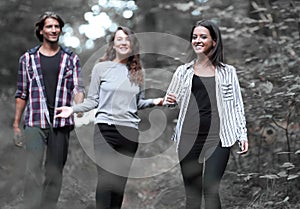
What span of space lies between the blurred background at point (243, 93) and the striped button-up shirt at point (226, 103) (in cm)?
89

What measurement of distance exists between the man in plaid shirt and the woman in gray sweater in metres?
0.25

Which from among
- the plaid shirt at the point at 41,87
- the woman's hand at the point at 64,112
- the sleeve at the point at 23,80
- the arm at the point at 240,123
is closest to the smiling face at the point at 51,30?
the plaid shirt at the point at 41,87

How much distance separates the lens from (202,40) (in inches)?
181

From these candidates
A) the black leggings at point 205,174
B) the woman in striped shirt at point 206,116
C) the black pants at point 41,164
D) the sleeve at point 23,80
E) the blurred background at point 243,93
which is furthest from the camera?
the blurred background at point 243,93

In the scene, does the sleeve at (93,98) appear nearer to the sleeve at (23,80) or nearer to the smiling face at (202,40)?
the sleeve at (23,80)

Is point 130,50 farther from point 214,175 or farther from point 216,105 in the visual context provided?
point 214,175

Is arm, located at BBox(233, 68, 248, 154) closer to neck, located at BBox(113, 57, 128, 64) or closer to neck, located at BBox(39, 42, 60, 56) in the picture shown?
neck, located at BBox(113, 57, 128, 64)

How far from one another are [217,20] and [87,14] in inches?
94.3

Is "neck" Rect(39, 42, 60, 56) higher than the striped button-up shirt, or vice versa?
"neck" Rect(39, 42, 60, 56)

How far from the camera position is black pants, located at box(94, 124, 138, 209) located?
4.79 meters

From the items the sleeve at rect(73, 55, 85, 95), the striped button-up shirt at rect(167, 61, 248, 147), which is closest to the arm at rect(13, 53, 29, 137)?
the sleeve at rect(73, 55, 85, 95)

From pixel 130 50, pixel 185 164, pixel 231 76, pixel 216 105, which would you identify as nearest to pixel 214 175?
pixel 185 164

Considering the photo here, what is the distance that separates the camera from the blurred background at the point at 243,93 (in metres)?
6.27

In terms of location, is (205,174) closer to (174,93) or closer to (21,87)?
(174,93)
